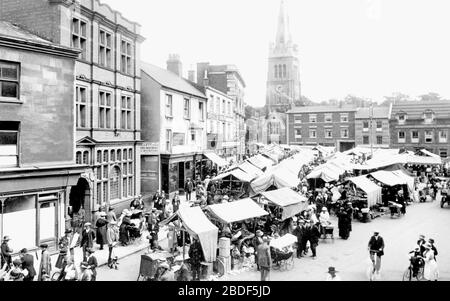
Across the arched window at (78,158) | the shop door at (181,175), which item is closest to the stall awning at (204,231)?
the arched window at (78,158)

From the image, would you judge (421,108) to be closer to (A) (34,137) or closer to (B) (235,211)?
(B) (235,211)

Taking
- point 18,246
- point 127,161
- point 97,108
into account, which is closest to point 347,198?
point 127,161

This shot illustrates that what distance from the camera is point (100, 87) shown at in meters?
20.9

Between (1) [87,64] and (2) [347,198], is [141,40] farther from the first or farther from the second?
(2) [347,198]

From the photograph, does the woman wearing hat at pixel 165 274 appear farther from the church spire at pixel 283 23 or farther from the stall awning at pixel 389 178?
the stall awning at pixel 389 178

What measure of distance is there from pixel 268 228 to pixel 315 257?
109 inches

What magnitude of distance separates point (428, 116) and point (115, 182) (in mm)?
48221

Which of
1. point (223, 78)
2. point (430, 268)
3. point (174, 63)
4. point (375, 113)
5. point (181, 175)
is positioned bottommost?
point (430, 268)

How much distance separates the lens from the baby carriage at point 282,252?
13375 millimetres

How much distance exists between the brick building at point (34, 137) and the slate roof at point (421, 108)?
52.4 meters

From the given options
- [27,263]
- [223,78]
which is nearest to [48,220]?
[27,263]

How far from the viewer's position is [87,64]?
19.7 meters

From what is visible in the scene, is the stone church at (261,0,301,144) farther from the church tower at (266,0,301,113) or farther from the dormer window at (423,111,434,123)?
the dormer window at (423,111,434,123)

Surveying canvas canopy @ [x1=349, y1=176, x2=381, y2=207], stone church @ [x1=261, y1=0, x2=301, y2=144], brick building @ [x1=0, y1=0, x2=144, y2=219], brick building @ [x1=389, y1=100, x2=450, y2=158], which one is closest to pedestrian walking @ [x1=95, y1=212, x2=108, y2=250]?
brick building @ [x1=0, y1=0, x2=144, y2=219]
